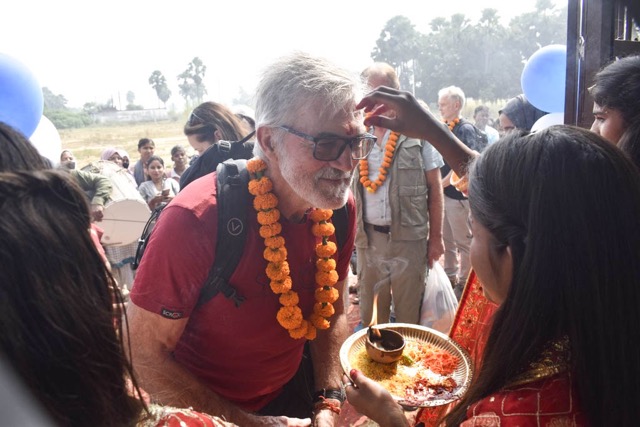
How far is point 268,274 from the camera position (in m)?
1.96

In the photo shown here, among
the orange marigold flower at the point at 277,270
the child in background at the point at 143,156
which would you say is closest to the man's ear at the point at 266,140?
the orange marigold flower at the point at 277,270

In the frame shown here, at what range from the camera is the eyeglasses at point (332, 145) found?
6.58ft

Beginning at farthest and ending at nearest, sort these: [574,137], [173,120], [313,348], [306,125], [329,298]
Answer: [173,120] → [313,348] → [329,298] → [306,125] → [574,137]

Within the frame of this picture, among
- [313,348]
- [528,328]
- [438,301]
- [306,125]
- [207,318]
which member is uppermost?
[306,125]

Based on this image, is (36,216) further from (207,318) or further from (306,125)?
(306,125)

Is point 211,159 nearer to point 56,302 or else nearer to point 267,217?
point 267,217

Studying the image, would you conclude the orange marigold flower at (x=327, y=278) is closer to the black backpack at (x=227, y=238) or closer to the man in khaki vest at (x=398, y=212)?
the black backpack at (x=227, y=238)

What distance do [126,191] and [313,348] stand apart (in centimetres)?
431

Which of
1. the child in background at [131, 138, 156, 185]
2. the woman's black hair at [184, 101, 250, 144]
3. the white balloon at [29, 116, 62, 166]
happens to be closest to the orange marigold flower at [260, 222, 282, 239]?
the woman's black hair at [184, 101, 250, 144]

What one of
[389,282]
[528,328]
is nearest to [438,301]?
[389,282]

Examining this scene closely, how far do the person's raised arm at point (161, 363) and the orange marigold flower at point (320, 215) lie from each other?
0.77 m

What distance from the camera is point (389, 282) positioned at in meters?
4.48

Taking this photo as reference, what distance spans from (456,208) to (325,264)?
15.0 ft

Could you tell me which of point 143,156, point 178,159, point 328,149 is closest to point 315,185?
point 328,149
